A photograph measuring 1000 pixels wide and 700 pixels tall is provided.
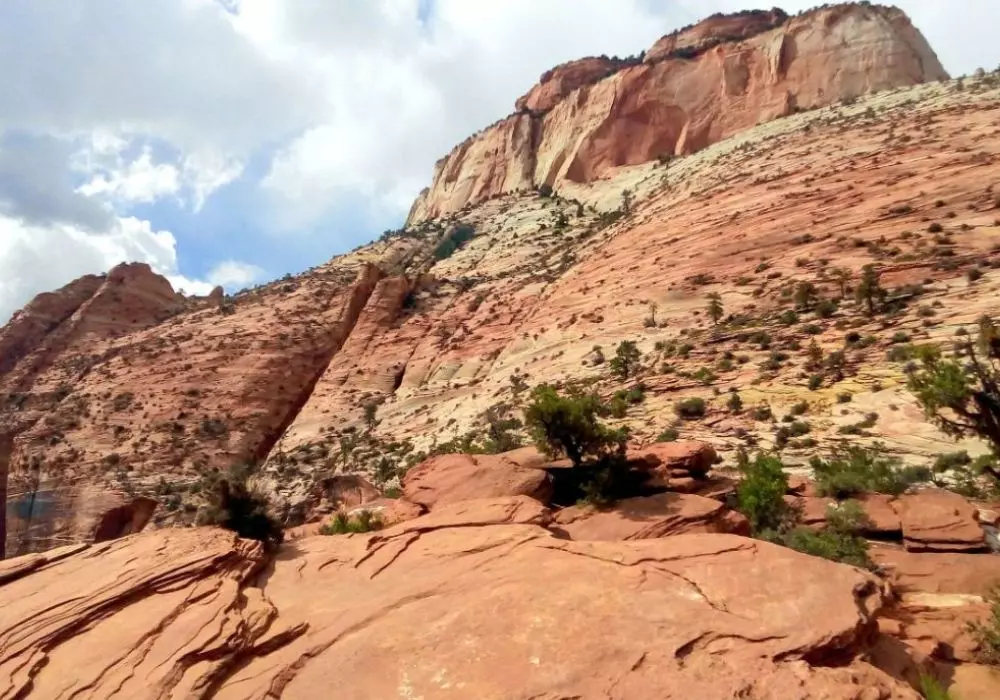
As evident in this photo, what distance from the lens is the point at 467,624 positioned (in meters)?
6.54

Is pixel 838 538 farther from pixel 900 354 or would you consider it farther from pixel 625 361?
pixel 625 361

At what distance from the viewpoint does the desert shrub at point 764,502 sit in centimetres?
1067

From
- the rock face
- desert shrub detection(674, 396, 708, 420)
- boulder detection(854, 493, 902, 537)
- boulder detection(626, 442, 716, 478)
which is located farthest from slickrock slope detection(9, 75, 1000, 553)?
the rock face

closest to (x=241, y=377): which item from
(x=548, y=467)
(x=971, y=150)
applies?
(x=548, y=467)

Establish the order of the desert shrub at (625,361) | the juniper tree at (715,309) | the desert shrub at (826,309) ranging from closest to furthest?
A: the desert shrub at (826,309) → the desert shrub at (625,361) → the juniper tree at (715,309)

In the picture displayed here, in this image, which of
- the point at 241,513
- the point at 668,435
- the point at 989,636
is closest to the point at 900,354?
the point at 668,435

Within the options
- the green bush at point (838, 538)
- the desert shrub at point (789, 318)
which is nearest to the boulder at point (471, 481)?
the green bush at point (838, 538)

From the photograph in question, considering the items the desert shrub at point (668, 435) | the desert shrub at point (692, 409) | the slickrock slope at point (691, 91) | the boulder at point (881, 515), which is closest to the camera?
the boulder at point (881, 515)

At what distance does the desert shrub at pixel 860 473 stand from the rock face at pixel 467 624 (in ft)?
16.5

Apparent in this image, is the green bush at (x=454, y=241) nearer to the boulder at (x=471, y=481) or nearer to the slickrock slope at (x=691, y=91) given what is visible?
the slickrock slope at (x=691, y=91)

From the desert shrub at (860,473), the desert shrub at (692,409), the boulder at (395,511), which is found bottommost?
the desert shrub at (860,473)

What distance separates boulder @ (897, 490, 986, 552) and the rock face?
3.57m

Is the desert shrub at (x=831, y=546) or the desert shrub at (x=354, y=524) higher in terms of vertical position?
the desert shrub at (x=354, y=524)

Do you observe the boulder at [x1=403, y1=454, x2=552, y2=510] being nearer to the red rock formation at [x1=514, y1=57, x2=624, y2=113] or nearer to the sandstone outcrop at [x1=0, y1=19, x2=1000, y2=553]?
the sandstone outcrop at [x1=0, y1=19, x2=1000, y2=553]
